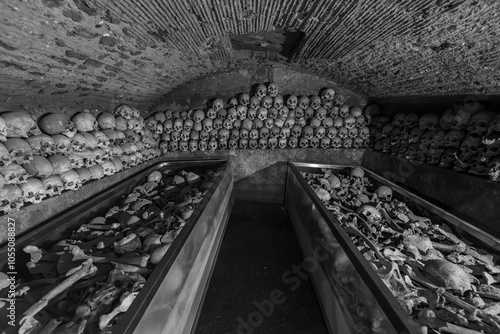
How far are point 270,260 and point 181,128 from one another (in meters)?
2.93

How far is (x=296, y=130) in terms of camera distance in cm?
436

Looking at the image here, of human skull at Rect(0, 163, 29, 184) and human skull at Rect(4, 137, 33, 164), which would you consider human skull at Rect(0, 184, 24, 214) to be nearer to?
human skull at Rect(0, 163, 29, 184)

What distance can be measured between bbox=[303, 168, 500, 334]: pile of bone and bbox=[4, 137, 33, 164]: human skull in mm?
2716

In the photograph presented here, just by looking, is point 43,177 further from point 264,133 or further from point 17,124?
point 264,133

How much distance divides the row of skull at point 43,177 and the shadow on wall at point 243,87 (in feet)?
6.51

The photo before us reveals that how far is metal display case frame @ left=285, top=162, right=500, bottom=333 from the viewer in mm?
1088

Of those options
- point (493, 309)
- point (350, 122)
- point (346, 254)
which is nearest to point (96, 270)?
point (346, 254)

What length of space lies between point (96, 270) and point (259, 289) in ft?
4.99

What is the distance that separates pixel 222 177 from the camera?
3.30 meters

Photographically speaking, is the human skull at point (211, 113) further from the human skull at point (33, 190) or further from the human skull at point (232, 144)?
the human skull at point (33, 190)

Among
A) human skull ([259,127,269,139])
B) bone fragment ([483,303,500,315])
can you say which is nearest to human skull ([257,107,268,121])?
human skull ([259,127,269,139])

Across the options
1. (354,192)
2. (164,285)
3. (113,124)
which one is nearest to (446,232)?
(354,192)

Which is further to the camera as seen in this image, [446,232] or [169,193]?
[169,193]

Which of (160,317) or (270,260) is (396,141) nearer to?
(270,260)
